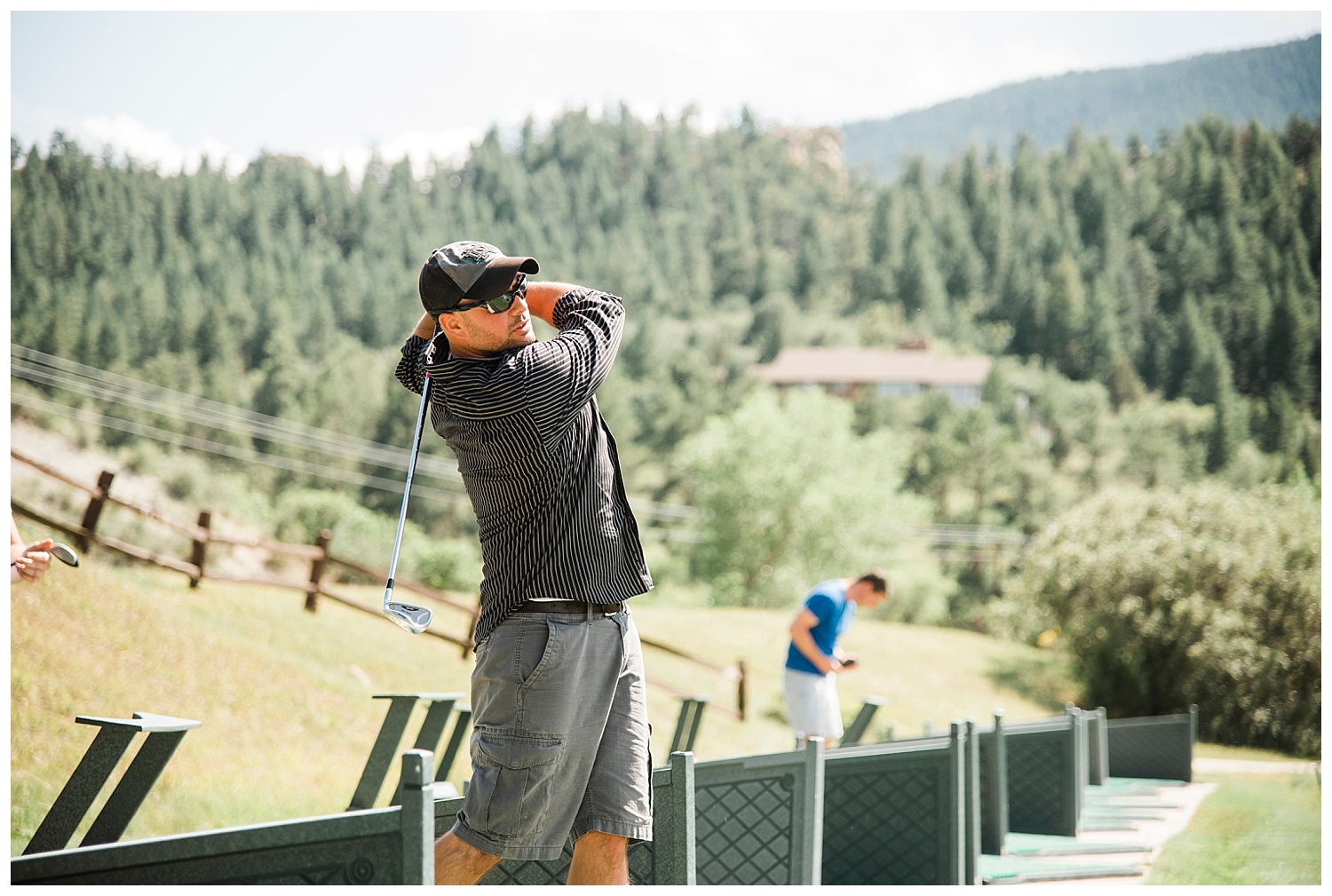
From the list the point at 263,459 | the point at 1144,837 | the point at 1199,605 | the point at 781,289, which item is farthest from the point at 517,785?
the point at 781,289

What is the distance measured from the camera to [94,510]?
36.0 ft

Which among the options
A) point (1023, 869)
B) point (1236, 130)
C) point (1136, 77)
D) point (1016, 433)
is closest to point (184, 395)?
point (1016, 433)

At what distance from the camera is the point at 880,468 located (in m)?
41.3

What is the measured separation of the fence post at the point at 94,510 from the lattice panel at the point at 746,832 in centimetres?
914

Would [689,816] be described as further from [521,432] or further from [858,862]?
[858,862]

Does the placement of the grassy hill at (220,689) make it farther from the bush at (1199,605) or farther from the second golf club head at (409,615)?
the bush at (1199,605)

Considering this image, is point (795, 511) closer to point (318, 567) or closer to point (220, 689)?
point (318, 567)

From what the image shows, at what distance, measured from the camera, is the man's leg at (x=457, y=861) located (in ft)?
6.85

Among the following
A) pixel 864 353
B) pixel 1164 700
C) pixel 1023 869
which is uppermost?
pixel 864 353

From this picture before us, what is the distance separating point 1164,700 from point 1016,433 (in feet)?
124

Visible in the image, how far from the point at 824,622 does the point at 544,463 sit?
401 centimetres

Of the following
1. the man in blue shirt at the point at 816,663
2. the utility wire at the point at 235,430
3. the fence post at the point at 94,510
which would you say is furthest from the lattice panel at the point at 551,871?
the utility wire at the point at 235,430

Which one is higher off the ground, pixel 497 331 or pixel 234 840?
pixel 497 331

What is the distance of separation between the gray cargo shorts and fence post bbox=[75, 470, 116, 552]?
32.0 ft
